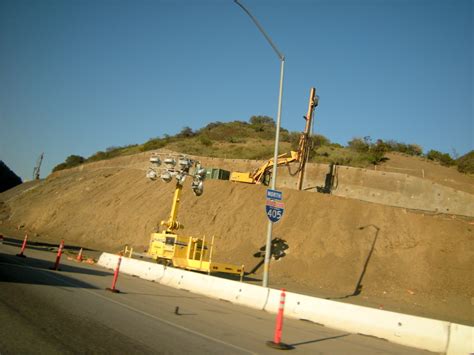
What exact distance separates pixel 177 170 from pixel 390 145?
40.7 m

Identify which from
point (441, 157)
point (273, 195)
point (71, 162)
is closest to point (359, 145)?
point (441, 157)

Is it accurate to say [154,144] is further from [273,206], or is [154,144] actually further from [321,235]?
[273,206]

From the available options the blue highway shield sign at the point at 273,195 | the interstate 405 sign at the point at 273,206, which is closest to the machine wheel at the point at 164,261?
the interstate 405 sign at the point at 273,206

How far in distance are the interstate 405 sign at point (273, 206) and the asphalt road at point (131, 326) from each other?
3.63 m

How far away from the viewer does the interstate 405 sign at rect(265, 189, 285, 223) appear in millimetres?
15688

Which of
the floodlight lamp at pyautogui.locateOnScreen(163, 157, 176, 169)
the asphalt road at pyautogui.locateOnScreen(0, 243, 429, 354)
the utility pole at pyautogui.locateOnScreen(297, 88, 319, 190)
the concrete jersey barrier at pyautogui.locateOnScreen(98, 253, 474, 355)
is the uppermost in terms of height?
the utility pole at pyautogui.locateOnScreen(297, 88, 319, 190)

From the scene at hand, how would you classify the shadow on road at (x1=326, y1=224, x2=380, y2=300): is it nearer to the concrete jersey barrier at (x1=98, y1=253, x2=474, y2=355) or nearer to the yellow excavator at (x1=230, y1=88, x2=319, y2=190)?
the concrete jersey barrier at (x1=98, y1=253, x2=474, y2=355)

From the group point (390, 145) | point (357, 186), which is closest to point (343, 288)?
point (357, 186)

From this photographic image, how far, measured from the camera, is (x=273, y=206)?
15844mm

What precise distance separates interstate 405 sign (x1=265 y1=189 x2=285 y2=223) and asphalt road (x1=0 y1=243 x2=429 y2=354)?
3.63 m

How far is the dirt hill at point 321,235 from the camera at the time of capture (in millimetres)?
22984

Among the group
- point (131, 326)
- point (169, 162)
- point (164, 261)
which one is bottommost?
point (131, 326)

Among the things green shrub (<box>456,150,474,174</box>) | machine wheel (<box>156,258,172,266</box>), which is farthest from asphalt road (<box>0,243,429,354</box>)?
green shrub (<box>456,150,474,174</box>)

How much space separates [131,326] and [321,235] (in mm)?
23348
